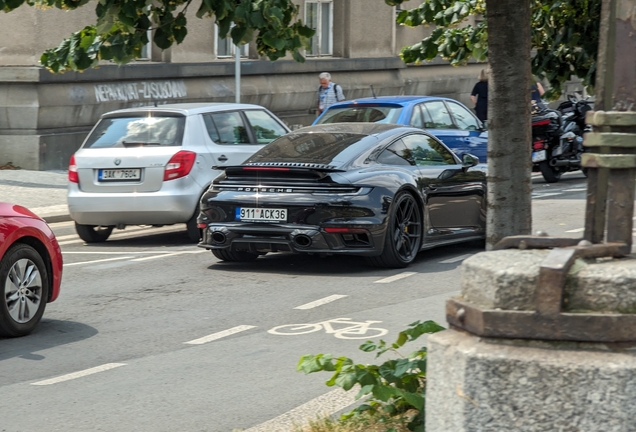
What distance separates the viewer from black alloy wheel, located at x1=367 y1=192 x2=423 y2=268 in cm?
1077

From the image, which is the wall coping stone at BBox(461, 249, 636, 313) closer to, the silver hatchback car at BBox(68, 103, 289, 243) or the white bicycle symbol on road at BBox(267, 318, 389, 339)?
the white bicycle symbol on road at BBox(267, 318, 389, 339)

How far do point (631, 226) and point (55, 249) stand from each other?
5.83 meters

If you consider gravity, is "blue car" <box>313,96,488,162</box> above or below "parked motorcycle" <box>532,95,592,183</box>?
above

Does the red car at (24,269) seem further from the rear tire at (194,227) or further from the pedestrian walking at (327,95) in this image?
the pedestrian walking at (327,95)

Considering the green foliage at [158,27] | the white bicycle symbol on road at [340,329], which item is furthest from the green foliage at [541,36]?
the white bicycle symbol on road at [340,329]

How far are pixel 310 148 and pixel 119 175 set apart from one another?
9.23 feet

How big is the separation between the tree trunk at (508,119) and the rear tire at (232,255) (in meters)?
6.49

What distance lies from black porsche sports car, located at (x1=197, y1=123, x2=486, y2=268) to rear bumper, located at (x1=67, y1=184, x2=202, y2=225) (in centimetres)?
152

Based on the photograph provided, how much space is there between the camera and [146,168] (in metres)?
12.9

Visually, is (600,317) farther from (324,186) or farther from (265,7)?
(324,186)

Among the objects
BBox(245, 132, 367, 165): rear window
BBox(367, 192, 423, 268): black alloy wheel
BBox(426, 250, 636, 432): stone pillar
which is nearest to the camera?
BBox(426, 250, 636, 432): stone pillar

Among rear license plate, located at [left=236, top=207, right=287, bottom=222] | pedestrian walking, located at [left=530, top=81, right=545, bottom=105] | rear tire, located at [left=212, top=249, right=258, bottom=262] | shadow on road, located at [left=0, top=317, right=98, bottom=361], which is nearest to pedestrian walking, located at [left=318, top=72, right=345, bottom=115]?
pedestrian walking, located at [left=530, top=81, right=545, bottom=105]

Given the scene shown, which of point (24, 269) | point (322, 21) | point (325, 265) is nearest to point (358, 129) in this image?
point (325, 265)

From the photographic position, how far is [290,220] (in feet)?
34.5
